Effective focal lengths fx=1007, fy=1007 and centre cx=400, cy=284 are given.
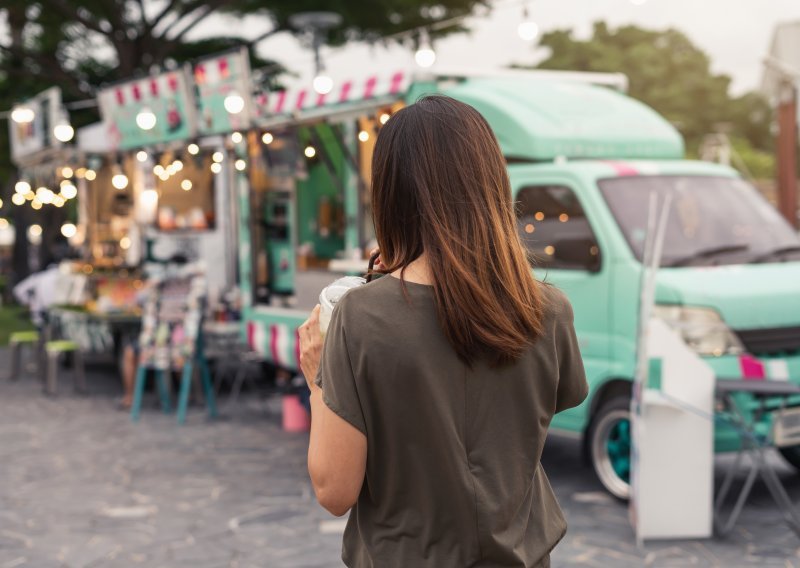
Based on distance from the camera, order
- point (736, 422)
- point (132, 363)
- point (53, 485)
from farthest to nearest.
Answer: point (132, 363) < point (53, 485) < point (736, 422)

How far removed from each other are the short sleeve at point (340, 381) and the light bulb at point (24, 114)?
554 inches

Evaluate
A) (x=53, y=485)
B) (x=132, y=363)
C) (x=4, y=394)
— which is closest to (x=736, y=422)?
(x=53, y=485)

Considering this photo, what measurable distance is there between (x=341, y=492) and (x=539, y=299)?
0.52m

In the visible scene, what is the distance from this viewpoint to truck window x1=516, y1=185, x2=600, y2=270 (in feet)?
21.7

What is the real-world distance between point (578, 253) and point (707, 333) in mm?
1039

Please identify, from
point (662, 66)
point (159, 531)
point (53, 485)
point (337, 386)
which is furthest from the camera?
point (662, 66)

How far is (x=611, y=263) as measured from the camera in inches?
253

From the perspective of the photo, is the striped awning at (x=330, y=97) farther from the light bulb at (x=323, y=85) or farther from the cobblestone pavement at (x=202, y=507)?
the cobblestone pavement at (x=202, y=507)

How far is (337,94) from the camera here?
855 centimetres

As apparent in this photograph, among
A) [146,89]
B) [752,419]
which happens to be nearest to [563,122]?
[752,419]

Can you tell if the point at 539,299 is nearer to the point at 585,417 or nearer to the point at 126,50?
the point at 585,417

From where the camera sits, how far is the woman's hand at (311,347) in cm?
195

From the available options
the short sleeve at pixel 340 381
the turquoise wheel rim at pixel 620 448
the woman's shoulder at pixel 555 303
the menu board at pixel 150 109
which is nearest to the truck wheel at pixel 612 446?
the turquoise wheel rim at pixel 620 448

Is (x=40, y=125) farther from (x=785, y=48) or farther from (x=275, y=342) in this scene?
(x=785, y=48)
